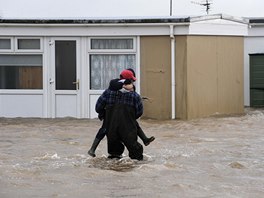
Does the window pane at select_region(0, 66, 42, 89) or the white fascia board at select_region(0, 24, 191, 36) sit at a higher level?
the white fascia board at select_region(0, 24, 191, 36)

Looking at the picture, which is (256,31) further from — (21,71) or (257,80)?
(21,71)

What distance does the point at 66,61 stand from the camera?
1998 centimetres

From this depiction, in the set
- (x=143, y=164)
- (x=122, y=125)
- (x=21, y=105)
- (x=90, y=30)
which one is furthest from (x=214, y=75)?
(x=122, y=125)

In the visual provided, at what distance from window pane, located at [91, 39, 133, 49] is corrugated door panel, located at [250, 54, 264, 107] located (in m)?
6.17

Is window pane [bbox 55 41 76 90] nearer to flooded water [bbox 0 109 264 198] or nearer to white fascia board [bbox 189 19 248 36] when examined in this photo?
flooded water [bbox 0 109 264 198]

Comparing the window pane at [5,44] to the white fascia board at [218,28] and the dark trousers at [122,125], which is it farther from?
the dark trousers at [122,125]

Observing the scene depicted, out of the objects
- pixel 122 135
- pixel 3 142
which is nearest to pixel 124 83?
pixel 122 135

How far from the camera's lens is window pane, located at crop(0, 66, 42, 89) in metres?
20.1

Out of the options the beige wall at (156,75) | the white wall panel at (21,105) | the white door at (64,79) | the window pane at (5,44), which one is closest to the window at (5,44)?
the window pane at (5,44)

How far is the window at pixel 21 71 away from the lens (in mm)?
20078

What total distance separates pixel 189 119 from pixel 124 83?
7.80 meters

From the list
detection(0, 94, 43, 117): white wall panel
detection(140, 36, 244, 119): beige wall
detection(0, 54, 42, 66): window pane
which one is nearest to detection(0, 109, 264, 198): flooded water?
detection(140, 36, 244, 119): beige wall

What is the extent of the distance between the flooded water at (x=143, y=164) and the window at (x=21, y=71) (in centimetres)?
205

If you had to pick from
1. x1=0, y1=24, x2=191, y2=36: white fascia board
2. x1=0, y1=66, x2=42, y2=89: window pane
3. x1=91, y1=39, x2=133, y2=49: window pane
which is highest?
x1=0, y1=24, x2=191, y2=36: white fascia board
